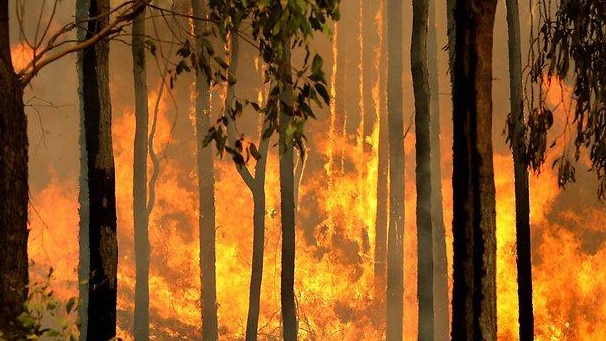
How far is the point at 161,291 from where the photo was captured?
30703 millimetres

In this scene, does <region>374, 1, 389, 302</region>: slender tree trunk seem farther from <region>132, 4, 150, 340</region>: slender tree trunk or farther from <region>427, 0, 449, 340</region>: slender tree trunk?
<region>132, 4, 150, 340</region>: slender tree trunk

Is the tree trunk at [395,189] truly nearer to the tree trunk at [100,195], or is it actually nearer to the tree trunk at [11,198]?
the tree trunk at [100,195]

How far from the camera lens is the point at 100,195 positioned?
952 cm

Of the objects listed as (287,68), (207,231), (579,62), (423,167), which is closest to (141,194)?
(207,231)

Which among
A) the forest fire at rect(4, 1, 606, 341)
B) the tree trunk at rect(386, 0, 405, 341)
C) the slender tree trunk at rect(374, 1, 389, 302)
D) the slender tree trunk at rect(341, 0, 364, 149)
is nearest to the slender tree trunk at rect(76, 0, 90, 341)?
the tree trunk at rect(386, 0, 405, 341)

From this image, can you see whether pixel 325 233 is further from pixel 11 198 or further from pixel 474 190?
pixel 11 198

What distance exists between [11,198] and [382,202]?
21.5 meters

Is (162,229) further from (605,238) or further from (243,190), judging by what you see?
(605,238)

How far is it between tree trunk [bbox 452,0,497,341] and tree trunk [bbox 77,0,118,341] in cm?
356

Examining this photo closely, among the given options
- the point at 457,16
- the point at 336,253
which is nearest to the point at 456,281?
the point at 457,16

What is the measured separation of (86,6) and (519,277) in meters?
6.44

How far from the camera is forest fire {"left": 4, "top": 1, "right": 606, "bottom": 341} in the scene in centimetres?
2931

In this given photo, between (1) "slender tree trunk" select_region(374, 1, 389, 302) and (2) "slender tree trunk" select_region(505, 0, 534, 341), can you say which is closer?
(2) "slender tree trunk" select_region(505, 0, 534, 341)

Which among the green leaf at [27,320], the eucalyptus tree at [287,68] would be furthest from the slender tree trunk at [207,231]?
the green leaf at [27,320]
